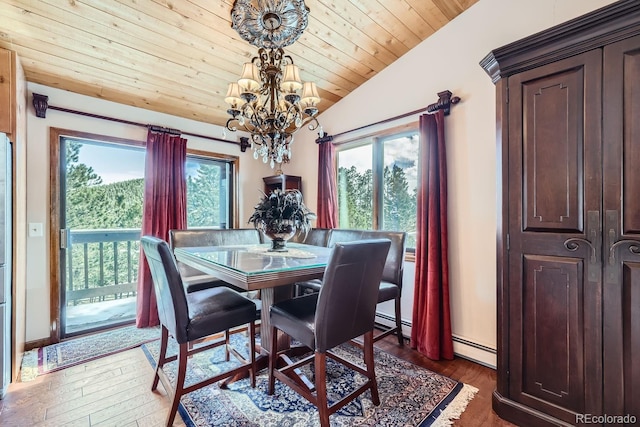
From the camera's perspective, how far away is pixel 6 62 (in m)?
1.93

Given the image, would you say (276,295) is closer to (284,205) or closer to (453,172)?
(284,205)

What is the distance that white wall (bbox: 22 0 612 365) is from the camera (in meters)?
2.24

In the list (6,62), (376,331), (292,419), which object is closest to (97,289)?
(6,62)

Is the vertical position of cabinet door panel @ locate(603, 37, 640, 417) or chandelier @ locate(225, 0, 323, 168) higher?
chandelier @ locate(225, 0, 323, 168)

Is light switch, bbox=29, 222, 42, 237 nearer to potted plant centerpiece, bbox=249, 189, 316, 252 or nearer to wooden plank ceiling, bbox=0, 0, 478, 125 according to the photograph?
wooden plank ceiling, bbox=0, 0, 478, 125

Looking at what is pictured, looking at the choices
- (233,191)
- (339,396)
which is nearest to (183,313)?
(339,396)

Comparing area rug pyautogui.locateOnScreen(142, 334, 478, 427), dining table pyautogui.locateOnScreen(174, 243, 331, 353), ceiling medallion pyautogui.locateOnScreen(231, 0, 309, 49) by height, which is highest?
ceiling medallion pyautogui.locateOnScreen(231, 0, 309, 49)

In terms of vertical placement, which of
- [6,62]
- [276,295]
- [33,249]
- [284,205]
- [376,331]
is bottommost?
[376,331]

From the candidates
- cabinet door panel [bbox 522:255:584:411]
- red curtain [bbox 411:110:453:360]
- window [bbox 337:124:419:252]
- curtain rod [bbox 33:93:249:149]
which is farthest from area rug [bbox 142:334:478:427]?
curtain rod [bbox 33:93:249:149]

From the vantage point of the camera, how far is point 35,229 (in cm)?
252

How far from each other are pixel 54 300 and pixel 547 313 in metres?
3.83

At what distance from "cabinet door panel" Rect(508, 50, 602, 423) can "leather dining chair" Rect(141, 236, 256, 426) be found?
1.64 metres

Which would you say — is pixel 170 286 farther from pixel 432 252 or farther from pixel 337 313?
pixel 432 252

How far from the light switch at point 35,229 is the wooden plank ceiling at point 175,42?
3.66 ft
